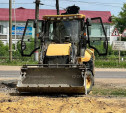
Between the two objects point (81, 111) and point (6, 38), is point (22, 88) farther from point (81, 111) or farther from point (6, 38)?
point (6, 38)

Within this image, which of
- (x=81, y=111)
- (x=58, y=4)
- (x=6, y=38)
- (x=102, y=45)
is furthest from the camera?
(x=6, y=38)

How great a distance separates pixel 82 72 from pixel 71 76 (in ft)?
1.28

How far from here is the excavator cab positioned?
467 inches

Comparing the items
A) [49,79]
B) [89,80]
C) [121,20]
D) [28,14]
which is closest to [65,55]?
[49,79]

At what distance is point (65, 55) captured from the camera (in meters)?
12.6

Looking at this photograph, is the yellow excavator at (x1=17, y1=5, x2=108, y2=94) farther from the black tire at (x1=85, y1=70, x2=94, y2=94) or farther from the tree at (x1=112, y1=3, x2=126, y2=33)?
the tree at (x1=112, y1=3, x2=126, y2=33)

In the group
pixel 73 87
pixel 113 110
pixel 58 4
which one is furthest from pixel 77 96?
pixel 58 4

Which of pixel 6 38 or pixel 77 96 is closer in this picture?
pixel 77 96

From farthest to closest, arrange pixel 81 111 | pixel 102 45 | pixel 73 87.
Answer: pixel 102 45 < pixel 73 87 < pixel 81 111

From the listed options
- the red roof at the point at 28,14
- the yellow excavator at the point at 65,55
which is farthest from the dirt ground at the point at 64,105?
the red roof at the point at 28,14

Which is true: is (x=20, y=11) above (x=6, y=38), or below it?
above

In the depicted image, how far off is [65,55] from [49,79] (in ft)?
3.41

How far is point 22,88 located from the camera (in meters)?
11.8

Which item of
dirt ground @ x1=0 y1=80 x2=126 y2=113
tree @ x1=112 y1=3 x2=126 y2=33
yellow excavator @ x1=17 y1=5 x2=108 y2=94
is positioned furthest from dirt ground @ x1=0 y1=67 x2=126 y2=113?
tree @ x1=112 y1=3 x2=126 y2=33
